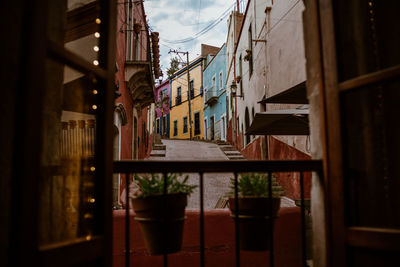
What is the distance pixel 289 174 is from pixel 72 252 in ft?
22.9

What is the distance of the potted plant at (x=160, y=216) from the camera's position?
6.00ft

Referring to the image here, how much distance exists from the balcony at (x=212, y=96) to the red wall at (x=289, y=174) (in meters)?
13.7

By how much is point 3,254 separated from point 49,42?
0.81 metres

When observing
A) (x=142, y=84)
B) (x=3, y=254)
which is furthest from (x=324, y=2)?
(x=142, y=84)

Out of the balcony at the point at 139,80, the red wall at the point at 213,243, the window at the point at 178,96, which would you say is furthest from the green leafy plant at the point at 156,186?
the window at the point at 178,96

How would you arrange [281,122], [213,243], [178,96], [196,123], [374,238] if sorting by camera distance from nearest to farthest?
[374,238] < [213,243] < [281,122] < [196,123] < [178,96]

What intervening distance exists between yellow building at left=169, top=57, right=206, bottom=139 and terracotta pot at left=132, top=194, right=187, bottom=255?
2462 centimetres

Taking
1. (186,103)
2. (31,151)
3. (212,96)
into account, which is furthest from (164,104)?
(31,151)

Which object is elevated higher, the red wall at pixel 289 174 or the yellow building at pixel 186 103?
the yellow building at pixel 186 103

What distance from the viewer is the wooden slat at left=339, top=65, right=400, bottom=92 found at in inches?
60.3

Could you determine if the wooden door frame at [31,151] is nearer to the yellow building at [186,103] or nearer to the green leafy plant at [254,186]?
the green leafy plant at [254,186]

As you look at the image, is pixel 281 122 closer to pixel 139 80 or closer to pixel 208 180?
pixel 208 180

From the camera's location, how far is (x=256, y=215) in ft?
6.39

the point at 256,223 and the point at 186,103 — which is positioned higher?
the point at 186,103
